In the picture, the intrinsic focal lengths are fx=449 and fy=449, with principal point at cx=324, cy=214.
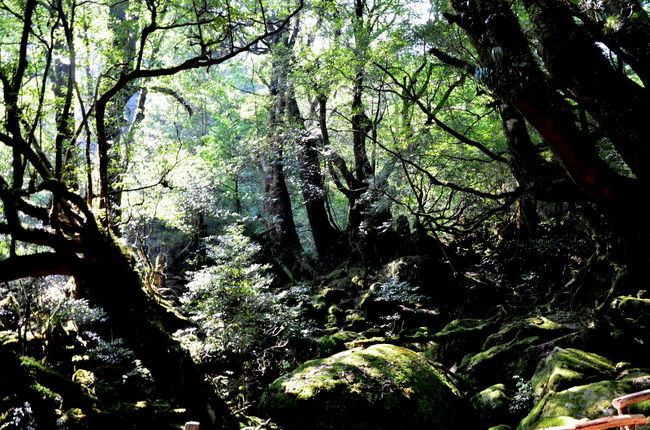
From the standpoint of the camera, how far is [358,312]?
11195 mm

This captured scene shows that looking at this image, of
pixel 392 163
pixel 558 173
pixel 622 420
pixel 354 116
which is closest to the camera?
pixel 622 420

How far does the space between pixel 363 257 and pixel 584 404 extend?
9109 millimetres

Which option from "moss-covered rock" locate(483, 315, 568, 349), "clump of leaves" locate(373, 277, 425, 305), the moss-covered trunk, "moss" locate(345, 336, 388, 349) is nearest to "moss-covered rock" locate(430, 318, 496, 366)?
"moss-covered rock" locate(483, 315, 568, 349)

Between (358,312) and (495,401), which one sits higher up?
(358,312)

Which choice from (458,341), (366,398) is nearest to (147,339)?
(366,398)

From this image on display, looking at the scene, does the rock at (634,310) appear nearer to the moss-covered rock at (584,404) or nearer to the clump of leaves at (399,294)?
the moss-covered rock at (584,404)

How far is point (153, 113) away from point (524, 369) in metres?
23.6

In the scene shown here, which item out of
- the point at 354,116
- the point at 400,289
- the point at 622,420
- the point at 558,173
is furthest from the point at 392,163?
the point at 622,420

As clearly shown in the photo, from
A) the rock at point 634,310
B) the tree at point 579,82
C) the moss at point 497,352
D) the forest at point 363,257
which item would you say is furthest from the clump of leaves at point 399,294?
the tree at point 579,82

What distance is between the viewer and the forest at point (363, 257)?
5.19 m

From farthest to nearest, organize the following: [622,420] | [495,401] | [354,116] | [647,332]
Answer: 1. [354,116]
2. [647,332]
3. [495,401]
4. [622,420]

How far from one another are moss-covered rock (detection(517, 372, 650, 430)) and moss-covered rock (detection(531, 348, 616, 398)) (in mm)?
292

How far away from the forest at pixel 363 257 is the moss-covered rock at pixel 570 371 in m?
0.03

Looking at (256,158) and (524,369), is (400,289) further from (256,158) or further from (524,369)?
(256,158)
